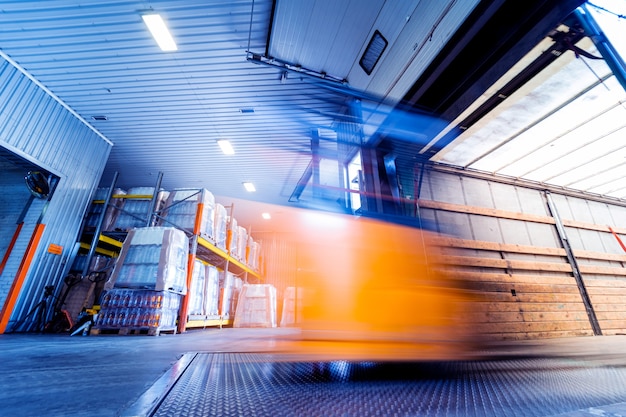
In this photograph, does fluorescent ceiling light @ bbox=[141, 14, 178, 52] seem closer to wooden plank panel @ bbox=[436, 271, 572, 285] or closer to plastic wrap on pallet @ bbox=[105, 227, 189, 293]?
plastic wrap on pallet @ bbox=[105, 227, 189, 293]

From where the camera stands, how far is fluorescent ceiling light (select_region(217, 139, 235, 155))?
26.8 ft

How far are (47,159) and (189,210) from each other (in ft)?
11.2

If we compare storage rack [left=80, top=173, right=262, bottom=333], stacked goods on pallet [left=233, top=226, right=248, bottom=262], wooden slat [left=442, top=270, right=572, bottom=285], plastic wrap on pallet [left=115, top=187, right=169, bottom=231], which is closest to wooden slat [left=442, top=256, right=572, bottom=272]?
wooden slat [left=442, top=270, right=572, bottom=285]

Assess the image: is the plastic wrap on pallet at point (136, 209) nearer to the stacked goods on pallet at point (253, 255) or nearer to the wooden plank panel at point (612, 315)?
the stacked goods on pallet at point (253, 255)

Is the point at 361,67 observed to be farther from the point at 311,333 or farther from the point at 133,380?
the point at 133,380

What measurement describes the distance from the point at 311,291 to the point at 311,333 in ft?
2.54

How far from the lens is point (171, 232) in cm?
535

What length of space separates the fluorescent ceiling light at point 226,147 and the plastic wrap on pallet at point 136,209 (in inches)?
87.1

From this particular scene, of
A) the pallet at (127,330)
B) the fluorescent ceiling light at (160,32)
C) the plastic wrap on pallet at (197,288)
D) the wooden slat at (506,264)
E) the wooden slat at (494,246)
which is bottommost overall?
the pallet at (127,330)

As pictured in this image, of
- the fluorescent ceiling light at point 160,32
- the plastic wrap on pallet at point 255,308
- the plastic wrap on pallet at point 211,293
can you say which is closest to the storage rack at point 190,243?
the plastic wrap on pallet at point 211,293

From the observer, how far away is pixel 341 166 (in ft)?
20.8

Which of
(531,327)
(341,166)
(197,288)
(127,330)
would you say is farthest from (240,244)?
(531,327)

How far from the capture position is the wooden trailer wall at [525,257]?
5941 mm

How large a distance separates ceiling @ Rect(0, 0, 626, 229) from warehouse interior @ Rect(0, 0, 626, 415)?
38 millimetres
